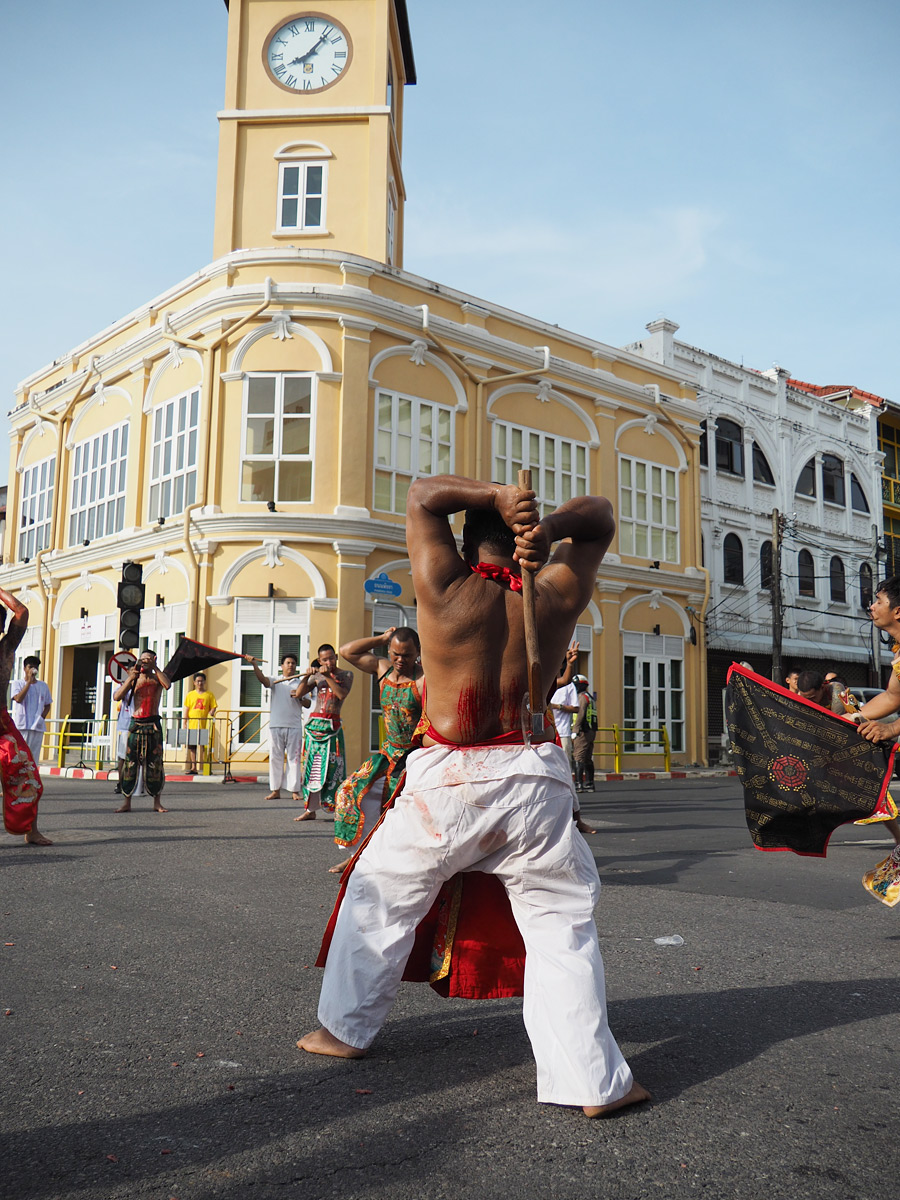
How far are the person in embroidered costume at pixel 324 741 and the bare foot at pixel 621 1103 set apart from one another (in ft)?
24.3

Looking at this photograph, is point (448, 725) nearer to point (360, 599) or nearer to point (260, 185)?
point (360, 599)

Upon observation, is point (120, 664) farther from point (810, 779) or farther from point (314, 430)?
point (810, 779)

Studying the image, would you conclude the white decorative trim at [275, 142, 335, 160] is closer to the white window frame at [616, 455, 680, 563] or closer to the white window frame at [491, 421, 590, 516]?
the white window frame at [491, 421, 590, 516]

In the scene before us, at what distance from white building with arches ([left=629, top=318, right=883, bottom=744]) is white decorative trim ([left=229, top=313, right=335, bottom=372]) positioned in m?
10.9

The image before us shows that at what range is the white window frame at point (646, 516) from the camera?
24422 millimetres

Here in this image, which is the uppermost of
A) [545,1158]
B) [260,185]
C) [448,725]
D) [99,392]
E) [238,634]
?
[260,185]

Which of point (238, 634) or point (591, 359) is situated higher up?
point (591, 359)

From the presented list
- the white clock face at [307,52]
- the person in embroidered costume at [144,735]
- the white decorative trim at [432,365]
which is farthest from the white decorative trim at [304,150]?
the person in embroidered costume at [144,735]

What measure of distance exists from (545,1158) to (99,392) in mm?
23334

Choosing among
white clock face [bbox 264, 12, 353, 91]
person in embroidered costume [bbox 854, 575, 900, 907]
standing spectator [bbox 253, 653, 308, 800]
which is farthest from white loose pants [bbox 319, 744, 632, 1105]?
white clock face [bbox 264, 12, 353, 91]

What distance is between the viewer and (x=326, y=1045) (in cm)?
317

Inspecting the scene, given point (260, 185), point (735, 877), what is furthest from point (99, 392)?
point (735, 877)

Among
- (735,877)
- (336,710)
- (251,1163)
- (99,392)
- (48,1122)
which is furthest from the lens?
(99,392)

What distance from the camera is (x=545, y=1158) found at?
8.14ft
